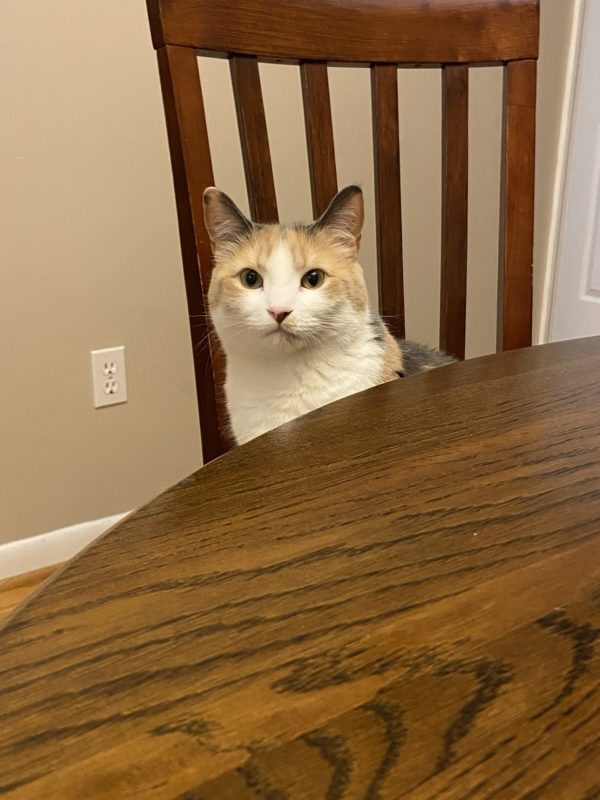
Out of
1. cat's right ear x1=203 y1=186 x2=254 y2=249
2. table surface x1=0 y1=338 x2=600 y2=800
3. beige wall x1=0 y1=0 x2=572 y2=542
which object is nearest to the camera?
table surface x1=0 y1=338 x2=600 y2=800

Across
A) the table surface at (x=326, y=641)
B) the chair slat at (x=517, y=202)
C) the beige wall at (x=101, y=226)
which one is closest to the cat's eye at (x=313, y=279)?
the chair slat at (x=517, y=202)

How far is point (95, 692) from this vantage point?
228 mm

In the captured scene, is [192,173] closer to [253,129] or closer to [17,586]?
[253,129]

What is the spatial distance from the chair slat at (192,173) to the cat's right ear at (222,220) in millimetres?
29

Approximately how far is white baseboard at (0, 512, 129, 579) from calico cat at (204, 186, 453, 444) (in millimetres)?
765

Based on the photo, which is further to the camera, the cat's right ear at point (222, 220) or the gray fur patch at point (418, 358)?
the gray fur patch at point (418, 358)

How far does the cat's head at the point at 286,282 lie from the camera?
924 millimetres

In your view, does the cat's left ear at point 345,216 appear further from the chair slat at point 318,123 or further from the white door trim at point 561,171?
the white door trim at point 561,171

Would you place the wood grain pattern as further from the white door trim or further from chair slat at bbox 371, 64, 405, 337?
the white door trim

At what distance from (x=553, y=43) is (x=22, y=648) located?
2315 millimetres

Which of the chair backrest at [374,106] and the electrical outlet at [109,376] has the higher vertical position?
the chair backrest at [374,106]

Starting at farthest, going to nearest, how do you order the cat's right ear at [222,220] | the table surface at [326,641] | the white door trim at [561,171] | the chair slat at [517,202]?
the white door trim at [561,171], the chair slat at [517,202], the cat's right ear at [222,220], the table surface at [326,641]

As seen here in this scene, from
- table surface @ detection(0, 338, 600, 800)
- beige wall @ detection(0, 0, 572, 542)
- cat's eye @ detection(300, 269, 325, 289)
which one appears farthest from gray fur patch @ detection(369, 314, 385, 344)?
beige wall @ detection(0, 0, 572, 542)

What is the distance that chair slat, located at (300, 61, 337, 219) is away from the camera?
0.80 metres
